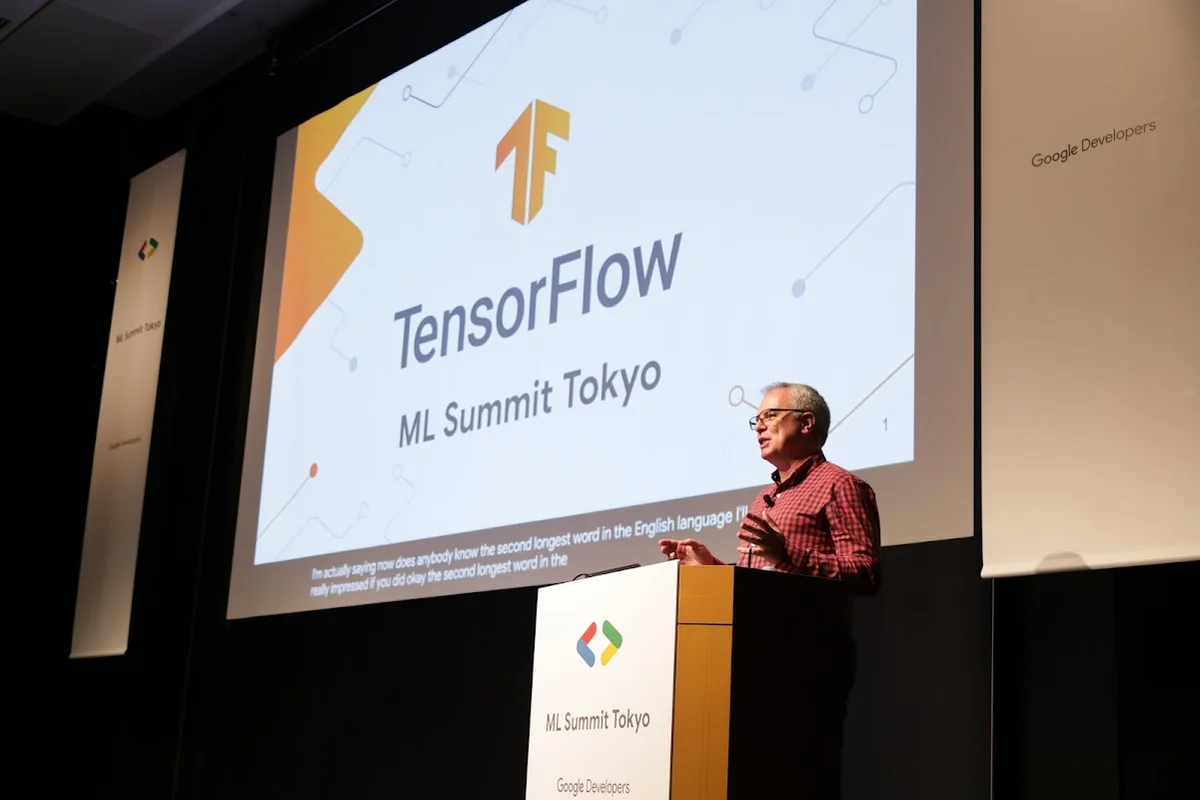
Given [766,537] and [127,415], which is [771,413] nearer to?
[766,537]

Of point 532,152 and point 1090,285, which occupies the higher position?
point 532,152

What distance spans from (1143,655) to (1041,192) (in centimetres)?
82

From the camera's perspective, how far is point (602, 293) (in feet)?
11.1

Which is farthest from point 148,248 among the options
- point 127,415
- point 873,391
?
point 873,391

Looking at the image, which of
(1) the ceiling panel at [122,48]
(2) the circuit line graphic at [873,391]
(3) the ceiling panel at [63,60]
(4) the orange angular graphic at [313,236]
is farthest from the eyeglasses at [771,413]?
(3) the ceiling panel at [63,60]

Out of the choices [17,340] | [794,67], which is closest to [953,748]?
[794,67]

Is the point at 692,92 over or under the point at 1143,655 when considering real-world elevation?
over

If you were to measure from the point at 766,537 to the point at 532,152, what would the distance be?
1.92 metres

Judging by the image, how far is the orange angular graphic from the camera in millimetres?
4418

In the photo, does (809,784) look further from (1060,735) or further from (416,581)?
(416,581)

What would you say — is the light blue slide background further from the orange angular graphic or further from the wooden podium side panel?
the wooden podium side panel

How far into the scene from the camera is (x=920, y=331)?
2.62 metres

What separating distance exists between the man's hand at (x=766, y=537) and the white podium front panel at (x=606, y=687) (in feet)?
0.66

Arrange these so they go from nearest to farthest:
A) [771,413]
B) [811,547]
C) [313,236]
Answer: [811,547]
[771,413]
[313,236]
